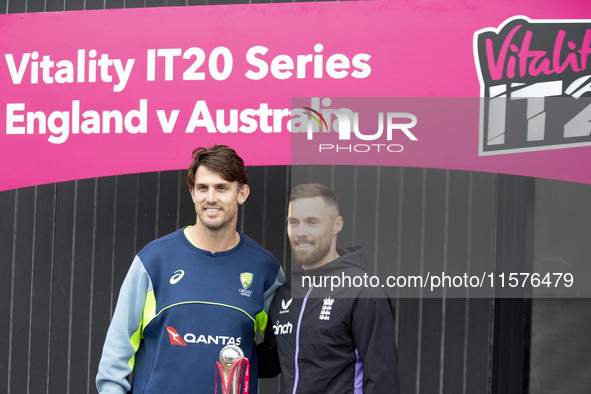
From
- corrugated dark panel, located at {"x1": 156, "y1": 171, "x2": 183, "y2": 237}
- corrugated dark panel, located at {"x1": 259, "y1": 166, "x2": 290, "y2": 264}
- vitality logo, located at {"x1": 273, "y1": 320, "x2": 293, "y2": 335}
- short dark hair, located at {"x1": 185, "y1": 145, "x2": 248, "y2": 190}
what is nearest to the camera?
vitality logo, located at {"x1": 273, "y1": 320, "x2": 293, "y2": 335}

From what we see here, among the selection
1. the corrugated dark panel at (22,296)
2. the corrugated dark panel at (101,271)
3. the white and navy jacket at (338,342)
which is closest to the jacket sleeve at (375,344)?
the white and navy jacket at (338,342)

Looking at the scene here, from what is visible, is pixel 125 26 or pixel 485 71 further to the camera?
pixel 125 26

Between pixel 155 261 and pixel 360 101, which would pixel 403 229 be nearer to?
pixel 360 101

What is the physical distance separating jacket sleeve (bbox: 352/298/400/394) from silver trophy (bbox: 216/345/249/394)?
51cm

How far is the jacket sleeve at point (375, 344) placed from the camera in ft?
9.44

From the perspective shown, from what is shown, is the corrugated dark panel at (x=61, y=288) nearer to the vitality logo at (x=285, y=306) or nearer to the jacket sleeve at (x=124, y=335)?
the jacket sleeve at (x=124, y=335)

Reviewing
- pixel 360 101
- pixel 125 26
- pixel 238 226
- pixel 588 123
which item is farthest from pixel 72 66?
pixel 588 123

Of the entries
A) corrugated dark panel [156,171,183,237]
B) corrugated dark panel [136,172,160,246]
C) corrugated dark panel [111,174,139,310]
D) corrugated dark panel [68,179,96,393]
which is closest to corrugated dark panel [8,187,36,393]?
corrugated dark panel [68,179,96,393]

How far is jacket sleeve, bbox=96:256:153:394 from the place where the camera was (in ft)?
10.4

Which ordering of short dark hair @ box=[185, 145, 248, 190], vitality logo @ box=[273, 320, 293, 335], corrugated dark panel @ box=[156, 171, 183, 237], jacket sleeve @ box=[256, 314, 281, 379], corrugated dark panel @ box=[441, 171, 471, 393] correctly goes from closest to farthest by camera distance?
vitality logo @ box=[273, 320, 293, 335]
short dark hair @ box=[185, 145, 248, 190]
jacket sleeve @ box=[256, 314, 281, 379]
corrugated dark panel @ box=[441, 171, 471, 393]
corrugated dark panel @ box=[156, 171, 183, 237]

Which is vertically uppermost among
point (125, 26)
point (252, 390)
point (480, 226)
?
point (125, 26)

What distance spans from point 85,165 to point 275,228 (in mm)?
1277

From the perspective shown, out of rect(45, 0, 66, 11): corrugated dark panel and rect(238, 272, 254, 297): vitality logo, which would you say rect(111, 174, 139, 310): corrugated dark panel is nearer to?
rect(45, 0, 66, 11): corrugated dark panel

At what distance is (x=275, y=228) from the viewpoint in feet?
15.5
